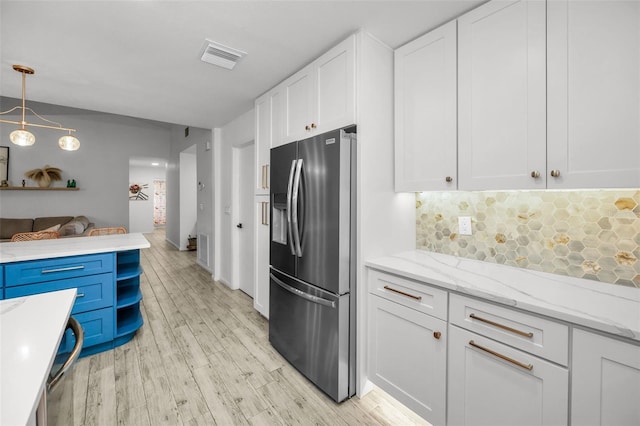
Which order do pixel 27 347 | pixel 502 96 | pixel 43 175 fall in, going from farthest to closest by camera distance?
pixel 43 175 < pixel 502 96 < pixel 27 347

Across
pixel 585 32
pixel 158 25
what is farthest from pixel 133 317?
pixel 585 32

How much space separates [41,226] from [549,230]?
24.2ft

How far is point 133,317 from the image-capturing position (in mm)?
2750

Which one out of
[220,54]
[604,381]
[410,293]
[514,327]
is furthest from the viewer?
[220,54]

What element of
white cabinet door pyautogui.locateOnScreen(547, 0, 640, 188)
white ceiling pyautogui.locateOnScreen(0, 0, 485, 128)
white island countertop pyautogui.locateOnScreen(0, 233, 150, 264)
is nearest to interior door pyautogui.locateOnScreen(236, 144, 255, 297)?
white ceiling pyautogui.locateOnScreen(0, 0, 485, 128)

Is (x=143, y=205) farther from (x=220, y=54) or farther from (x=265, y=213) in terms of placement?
(x=220, y=54)

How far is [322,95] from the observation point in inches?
83.2

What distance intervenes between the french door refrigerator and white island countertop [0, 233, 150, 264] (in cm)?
154

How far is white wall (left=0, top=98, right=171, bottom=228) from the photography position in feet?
17.1

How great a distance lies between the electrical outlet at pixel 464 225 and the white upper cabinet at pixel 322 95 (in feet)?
3.41

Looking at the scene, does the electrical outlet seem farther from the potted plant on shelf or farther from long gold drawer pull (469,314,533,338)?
the potted plant on shelf

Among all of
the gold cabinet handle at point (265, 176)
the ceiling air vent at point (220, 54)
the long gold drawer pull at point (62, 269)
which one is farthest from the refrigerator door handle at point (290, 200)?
the long gold drawer pull at point (62, 269)

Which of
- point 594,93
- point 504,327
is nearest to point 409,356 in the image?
point 504,327

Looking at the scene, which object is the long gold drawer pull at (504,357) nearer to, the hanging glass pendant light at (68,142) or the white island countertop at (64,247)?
the white island countertop at (64,247)
